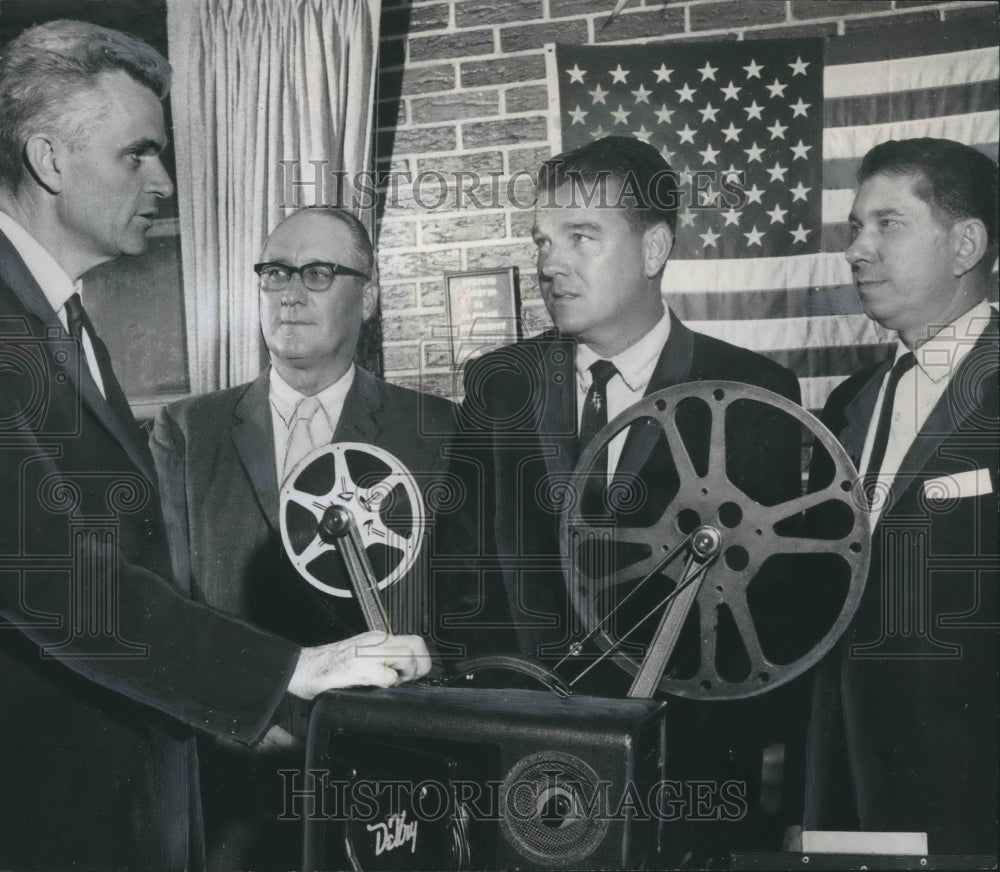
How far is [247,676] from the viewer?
10.5 ft

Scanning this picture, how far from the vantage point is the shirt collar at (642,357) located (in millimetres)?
3322

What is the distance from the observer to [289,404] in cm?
349

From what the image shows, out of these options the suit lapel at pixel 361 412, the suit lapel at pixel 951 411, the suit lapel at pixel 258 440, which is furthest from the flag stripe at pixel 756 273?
the suit lapel at pixel 258 440

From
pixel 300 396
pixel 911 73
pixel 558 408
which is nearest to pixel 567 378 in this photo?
pixel 558 408

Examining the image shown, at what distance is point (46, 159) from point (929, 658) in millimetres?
3041

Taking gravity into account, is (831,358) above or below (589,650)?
above

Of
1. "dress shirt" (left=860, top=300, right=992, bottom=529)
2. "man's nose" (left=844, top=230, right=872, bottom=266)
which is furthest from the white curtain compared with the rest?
"dress shirt" (left=860, top=300, right=992, bottom=529)

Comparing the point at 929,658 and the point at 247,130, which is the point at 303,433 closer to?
the point at 247,130

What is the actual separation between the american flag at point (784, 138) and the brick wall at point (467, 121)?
107mm

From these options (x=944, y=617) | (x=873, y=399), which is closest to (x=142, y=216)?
(x=873, y=399)

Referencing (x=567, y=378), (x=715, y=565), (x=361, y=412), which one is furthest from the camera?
(x=361, y=412)

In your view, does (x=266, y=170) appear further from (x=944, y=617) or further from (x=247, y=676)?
(x=944, y=617)

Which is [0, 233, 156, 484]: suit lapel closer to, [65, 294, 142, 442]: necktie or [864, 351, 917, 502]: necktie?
[65, 294, 142, 442]: necktie

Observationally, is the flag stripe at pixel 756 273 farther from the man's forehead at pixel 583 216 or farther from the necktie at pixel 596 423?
the necktie at pixel 596 423
